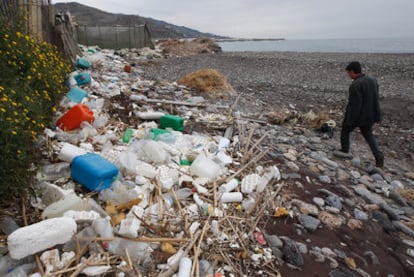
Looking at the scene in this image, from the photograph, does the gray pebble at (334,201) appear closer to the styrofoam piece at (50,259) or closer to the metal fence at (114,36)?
the styrofoam piece at (50,259)

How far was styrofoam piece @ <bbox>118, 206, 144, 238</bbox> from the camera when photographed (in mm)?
2066

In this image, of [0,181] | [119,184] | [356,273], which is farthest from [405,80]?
[0,181]

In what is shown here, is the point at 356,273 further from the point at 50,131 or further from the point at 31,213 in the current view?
the point at 50,131

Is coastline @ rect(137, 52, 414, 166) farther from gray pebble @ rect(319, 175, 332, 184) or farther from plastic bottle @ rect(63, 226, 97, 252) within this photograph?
plastic bottle @ rect(63, 226, 97, 252)

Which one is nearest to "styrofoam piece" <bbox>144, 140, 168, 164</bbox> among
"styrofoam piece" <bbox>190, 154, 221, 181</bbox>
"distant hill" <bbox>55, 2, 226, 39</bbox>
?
"styrofoam piece" <bbox>190, 154, 221, 181</bbox>

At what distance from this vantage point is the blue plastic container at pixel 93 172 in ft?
8.02

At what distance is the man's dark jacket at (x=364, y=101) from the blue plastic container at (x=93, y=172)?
3872mm

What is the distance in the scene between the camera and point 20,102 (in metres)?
2.46

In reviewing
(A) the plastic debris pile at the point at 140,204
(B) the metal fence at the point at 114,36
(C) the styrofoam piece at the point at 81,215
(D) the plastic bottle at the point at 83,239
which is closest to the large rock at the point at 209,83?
(A) the plastic debris pile at the point at 140,204

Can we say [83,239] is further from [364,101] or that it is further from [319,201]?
[364,101]

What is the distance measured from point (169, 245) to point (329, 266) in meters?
1.37

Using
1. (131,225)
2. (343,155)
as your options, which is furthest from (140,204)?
(343,155)

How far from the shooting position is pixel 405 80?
12.6 meters

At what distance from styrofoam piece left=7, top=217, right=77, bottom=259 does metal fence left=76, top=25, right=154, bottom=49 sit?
1807 cm
